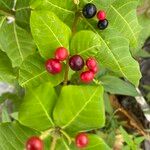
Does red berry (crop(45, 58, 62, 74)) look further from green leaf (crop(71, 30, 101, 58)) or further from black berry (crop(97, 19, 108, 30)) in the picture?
black berry (crop(97, 19, 108, 30))

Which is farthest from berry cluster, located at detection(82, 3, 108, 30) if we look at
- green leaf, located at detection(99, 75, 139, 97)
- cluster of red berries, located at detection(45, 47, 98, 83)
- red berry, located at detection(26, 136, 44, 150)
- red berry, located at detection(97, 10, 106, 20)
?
green leaf, located at detection(99, 75, 139, 97)

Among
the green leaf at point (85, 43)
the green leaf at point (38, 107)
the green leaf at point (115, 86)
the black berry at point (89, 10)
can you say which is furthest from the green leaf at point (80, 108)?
the green leaf at point (115, 86)

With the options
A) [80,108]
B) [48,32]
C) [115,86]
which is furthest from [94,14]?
[115,86]

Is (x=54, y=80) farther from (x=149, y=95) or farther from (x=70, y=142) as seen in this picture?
(x=149, y=95)

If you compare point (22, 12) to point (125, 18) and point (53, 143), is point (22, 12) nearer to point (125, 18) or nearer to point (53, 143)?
point (125, 18)

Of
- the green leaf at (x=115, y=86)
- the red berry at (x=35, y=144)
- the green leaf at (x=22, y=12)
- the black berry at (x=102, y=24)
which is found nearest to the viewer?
the red berry at (x=35, y=144)

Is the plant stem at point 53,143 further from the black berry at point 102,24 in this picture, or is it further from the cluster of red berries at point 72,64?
the black berry at point 102,24

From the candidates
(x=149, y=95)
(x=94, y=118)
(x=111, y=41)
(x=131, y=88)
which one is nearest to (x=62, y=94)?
(x=94, y=118)
